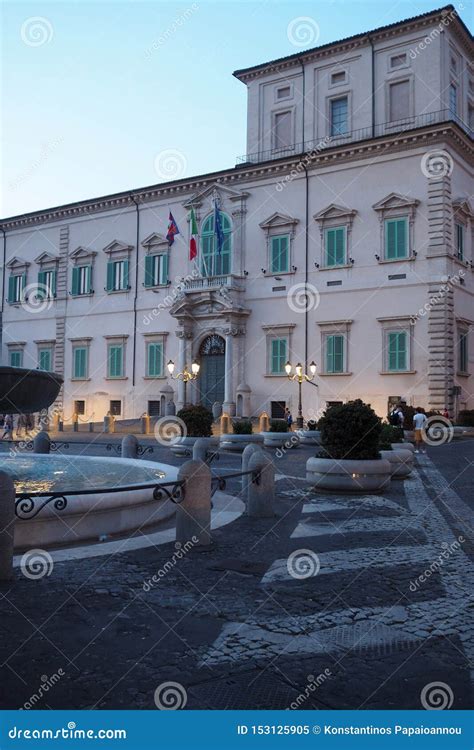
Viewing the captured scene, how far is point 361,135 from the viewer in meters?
31.2

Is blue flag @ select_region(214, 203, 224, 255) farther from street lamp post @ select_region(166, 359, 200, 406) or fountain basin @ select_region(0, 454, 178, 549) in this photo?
fountain basin @ select_region(0, 454, 178, 549)

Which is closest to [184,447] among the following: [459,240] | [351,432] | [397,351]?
[351,432]

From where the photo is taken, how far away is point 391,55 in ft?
101

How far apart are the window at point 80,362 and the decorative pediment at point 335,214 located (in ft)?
51.9

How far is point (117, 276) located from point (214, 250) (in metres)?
6.78

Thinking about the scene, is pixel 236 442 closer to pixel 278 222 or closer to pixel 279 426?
pixel 279 426

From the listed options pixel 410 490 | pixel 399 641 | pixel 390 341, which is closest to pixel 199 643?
pixel 399 641

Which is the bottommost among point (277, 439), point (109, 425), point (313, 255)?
point (277, 439)

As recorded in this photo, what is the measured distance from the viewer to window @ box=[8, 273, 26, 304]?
42469 millimetres

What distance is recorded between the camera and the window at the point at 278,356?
103 feet

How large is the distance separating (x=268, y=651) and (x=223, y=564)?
2.38 metres

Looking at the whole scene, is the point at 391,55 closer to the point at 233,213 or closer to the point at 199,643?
the point at 233,213

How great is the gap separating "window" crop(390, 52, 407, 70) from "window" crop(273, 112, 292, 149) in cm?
556

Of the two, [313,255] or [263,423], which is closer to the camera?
[263,423]
